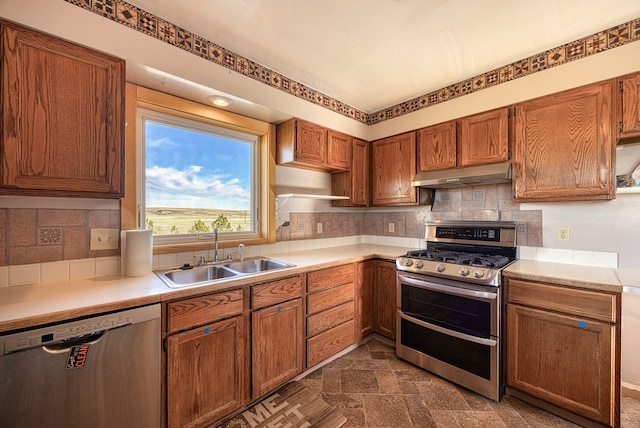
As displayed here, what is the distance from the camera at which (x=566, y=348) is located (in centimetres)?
160

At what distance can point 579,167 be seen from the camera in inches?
71.6

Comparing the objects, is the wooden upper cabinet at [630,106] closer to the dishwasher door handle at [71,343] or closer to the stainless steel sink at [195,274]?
the stainless steel sink at [195,274]

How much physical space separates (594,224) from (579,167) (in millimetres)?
479

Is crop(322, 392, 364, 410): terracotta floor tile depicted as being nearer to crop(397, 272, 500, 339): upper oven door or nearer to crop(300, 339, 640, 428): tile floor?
crop(300, 339, 640, 428): tile floor

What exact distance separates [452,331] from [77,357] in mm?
2225

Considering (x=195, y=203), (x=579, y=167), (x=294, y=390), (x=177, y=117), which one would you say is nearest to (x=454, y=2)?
(x=579, y=167)

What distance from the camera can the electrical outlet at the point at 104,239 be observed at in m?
1.61

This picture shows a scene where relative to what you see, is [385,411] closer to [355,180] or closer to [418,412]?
[418,412]

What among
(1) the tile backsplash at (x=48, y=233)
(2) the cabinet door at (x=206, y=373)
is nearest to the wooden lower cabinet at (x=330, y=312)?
(2) the cabinet door at (x=206, y=373)

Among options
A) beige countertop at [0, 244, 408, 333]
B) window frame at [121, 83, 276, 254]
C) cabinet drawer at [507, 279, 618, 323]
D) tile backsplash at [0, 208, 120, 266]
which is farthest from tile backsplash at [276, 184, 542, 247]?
tile backsplash at [0, 208, 120, 266]

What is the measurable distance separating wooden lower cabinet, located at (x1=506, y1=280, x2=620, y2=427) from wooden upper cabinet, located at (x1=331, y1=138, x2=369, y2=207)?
1.60m

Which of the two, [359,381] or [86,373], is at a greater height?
[86,373]

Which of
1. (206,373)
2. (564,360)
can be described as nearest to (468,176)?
(564,360)

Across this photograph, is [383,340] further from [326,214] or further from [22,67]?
[22,67]
